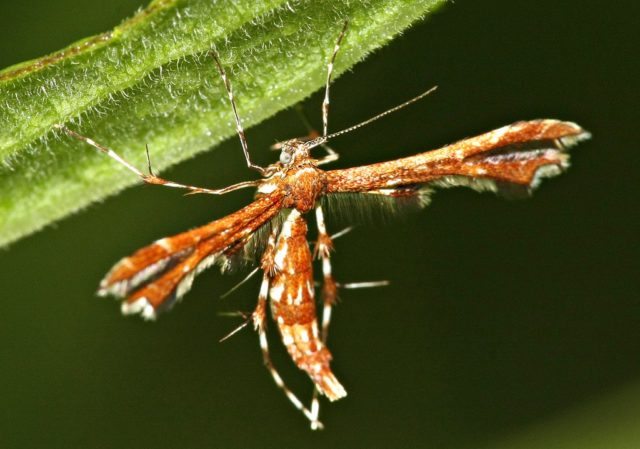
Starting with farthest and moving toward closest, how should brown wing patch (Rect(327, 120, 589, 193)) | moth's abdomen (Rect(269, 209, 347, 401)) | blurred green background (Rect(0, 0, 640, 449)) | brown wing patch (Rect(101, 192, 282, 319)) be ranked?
blurred green background (Rect(0, 0, 640, 449)) < moth's abdomen (Rect(269, 209, 347, 401)) < brown wing patch (Rect(327, 120, 589, 193)) < brown wing patch (Rect(101, 192, 282, 319))

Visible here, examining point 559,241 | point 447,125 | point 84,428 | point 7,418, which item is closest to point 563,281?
point 559,241

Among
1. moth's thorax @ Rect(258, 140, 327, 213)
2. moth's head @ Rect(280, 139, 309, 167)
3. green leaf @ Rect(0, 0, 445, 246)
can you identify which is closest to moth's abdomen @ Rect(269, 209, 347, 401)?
moth's thorax @ Rect(258, 140, 327, 213)

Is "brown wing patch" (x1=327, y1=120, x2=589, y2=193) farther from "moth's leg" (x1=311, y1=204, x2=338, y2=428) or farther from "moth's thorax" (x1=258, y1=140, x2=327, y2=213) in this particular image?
"moth's leg" (x1=311, y1=204, x2=338, y2=428)

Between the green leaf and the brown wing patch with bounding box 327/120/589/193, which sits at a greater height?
the green leaf

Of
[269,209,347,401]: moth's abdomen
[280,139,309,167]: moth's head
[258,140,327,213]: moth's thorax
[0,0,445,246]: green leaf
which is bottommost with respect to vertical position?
[269,209,347,401]: moth's abdomen

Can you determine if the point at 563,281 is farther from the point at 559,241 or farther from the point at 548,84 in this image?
the point at 548,84

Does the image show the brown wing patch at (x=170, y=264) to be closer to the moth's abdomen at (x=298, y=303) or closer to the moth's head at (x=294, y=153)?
the moth's abdomen at (x=298, y=303)

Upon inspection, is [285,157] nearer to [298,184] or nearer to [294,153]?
[294,153]

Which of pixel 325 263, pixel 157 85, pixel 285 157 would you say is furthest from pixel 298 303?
pixel 157 85
